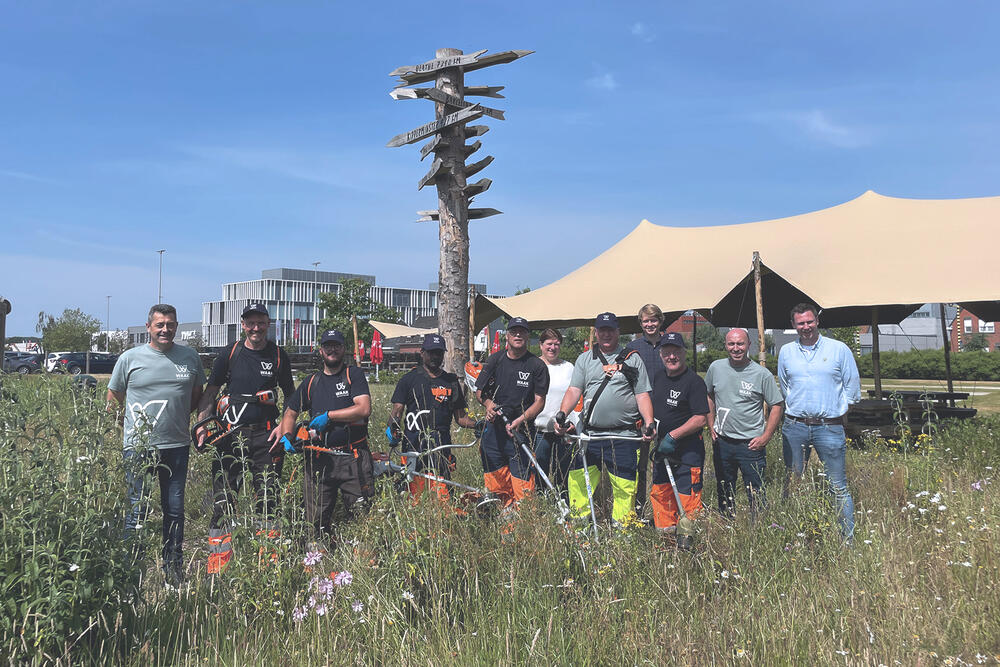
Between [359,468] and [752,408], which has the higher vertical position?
[752,408]

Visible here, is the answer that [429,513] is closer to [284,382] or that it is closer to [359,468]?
[359,468]

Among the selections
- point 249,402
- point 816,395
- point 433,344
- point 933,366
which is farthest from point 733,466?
point 933,366

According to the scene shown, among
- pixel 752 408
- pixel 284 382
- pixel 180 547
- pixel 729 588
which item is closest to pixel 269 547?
pixel 180 547

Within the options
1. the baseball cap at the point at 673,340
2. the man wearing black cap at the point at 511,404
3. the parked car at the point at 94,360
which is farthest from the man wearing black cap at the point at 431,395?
the parked car at the point at 94,360

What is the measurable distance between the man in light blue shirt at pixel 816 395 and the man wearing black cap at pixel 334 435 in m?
2.88

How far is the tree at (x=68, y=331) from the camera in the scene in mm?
66938

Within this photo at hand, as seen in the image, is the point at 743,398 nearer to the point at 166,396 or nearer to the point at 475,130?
the point at 166,396

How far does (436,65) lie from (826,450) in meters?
5.74

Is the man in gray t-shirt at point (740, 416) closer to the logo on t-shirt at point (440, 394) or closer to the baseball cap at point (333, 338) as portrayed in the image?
the logo on t-shirt at point (440, 394)

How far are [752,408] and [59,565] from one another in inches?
161

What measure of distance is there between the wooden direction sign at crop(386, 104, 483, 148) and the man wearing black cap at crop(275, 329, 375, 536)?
4111 mm

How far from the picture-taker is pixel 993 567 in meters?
3.48

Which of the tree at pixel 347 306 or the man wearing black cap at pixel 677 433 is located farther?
the tree at pixel 347 306

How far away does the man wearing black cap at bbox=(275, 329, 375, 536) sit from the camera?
453cm
